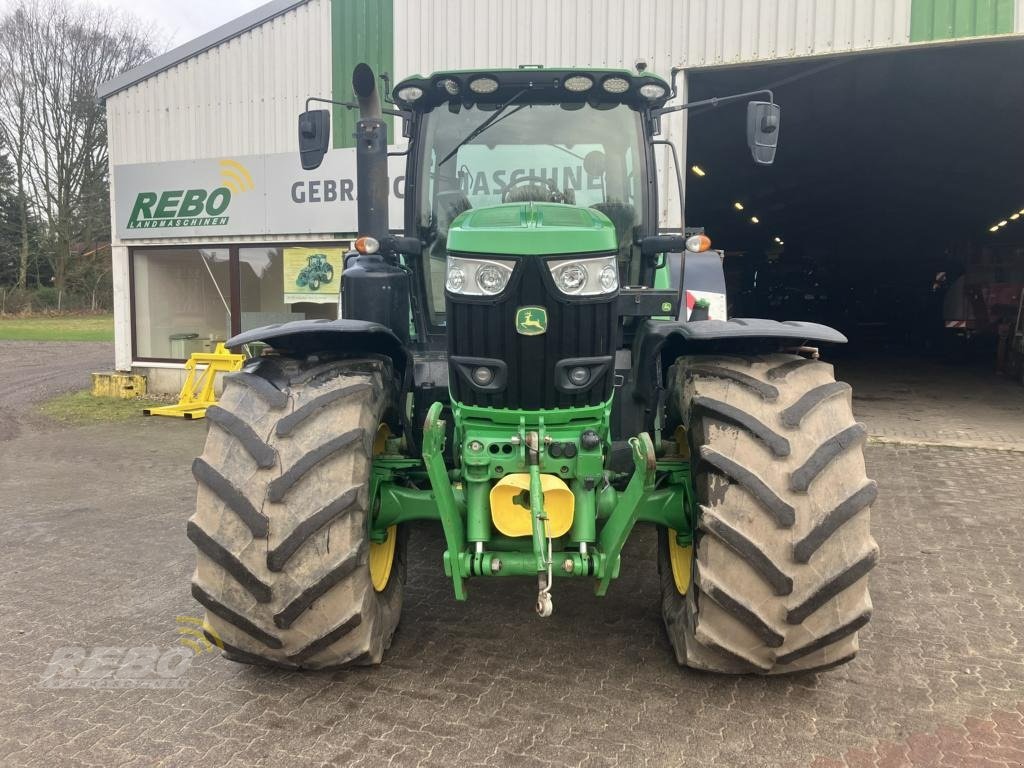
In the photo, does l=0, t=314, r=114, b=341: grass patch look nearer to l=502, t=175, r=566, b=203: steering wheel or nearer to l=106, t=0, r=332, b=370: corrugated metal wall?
l=106, t=0, r=332, b=370: corrugated metal wall

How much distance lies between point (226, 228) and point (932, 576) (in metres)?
9.47

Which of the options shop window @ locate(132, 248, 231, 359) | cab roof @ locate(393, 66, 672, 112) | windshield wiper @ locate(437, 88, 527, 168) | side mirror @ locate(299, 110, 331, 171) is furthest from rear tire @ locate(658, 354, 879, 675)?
shop window @ locate(132, 248, 231, 359)

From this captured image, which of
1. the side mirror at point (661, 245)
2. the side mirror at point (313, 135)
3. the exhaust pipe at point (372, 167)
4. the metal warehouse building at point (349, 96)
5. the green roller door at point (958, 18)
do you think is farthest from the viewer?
the metal warehouse building at point (349, 96)

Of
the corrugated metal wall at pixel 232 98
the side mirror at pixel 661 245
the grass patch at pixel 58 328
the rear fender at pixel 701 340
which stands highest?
the corrugated metal wall at pixel 232 98

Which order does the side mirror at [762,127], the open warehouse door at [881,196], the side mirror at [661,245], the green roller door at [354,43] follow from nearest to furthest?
the side mirror at [661,245] → the side mirror at [762,127] → the green roller door at [354,43] → the open warehouse door at [881,196]

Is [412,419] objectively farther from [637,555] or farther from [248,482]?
[637,555]

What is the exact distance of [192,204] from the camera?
11.1 m

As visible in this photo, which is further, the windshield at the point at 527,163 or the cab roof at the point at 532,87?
the windshield at the point at 527,163

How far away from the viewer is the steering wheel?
3.96 metres

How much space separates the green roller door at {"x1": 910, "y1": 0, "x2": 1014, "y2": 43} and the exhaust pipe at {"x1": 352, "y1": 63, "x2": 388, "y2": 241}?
20.0 ft

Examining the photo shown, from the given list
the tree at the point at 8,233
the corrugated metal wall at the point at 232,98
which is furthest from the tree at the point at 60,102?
the corrugated metal wall at the point at 232,98

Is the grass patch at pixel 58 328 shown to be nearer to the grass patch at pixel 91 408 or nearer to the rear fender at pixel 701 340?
the grass patch at pixel 91 408

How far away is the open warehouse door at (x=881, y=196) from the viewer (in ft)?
36.4

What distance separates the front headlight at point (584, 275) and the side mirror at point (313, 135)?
196 centimetres
